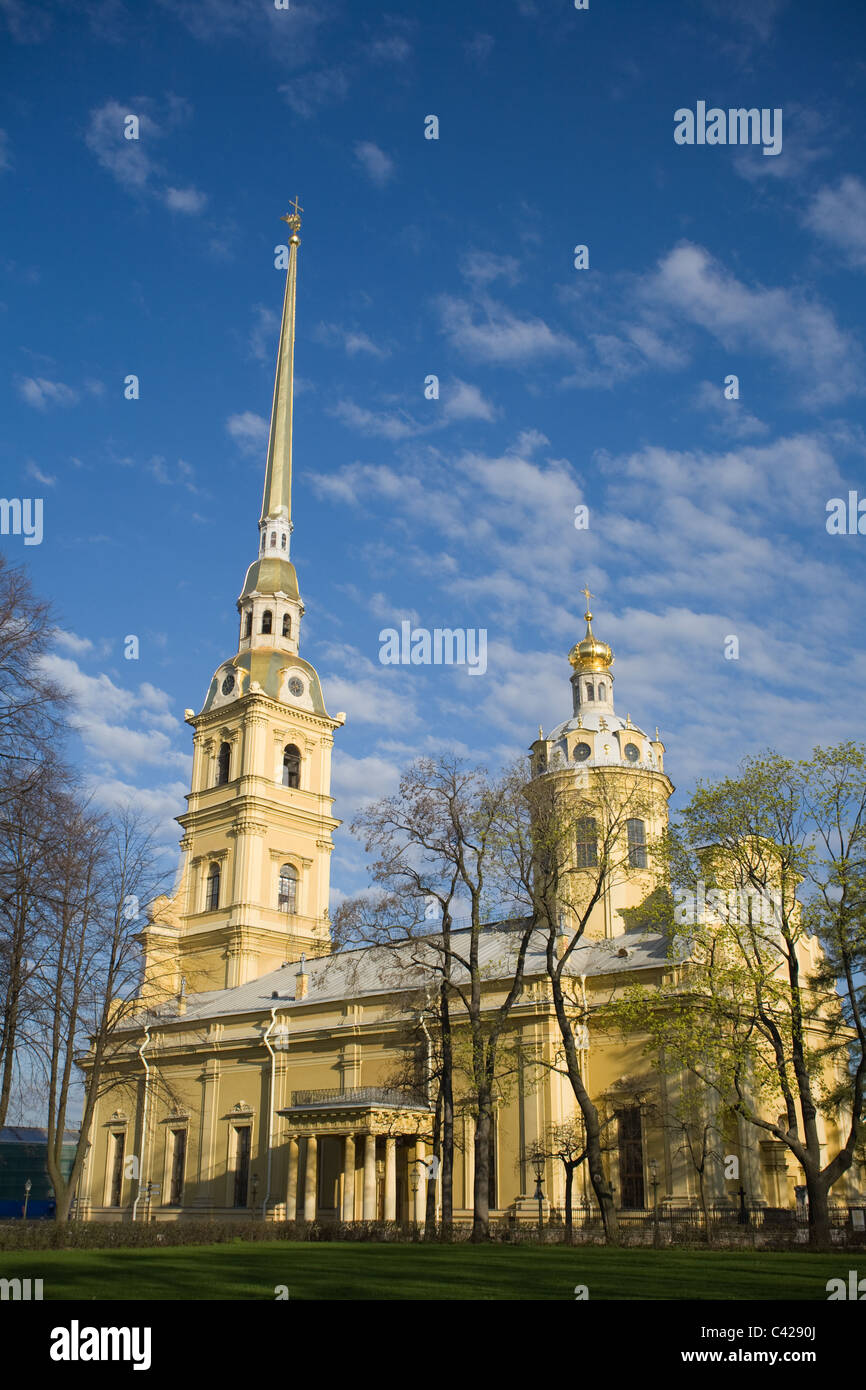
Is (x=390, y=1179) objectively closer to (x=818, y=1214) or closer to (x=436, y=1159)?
(x=436, y=1159)

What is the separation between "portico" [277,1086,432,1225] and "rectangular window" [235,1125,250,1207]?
5304 mm

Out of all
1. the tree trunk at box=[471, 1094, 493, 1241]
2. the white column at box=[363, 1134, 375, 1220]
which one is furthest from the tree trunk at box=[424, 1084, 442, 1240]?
the tree trunk at box=[471, 1094, 493, 1241]

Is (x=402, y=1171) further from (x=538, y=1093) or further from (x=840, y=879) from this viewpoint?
(x=840, y=879)

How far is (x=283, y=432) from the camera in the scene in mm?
70438

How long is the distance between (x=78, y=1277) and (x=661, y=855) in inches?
791

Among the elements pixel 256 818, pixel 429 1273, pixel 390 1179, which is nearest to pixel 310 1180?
pixel 390 1179

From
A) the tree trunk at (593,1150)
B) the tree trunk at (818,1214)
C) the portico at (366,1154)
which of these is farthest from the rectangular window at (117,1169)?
the tree trunk at (818,1214)

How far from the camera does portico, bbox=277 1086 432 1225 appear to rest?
37.8 m

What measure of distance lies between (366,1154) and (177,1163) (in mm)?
16190

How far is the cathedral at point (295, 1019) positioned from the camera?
3788 cm

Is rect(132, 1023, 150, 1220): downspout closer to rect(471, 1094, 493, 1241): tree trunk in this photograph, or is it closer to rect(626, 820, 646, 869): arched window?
rect(626, 820, 646, 869): arched window

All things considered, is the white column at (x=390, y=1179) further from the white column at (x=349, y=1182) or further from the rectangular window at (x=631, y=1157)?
the rectangular window at (x=631, y=1157)

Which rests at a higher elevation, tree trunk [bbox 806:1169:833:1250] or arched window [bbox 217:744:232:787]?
arched window [bbox 217:744:232:787]
